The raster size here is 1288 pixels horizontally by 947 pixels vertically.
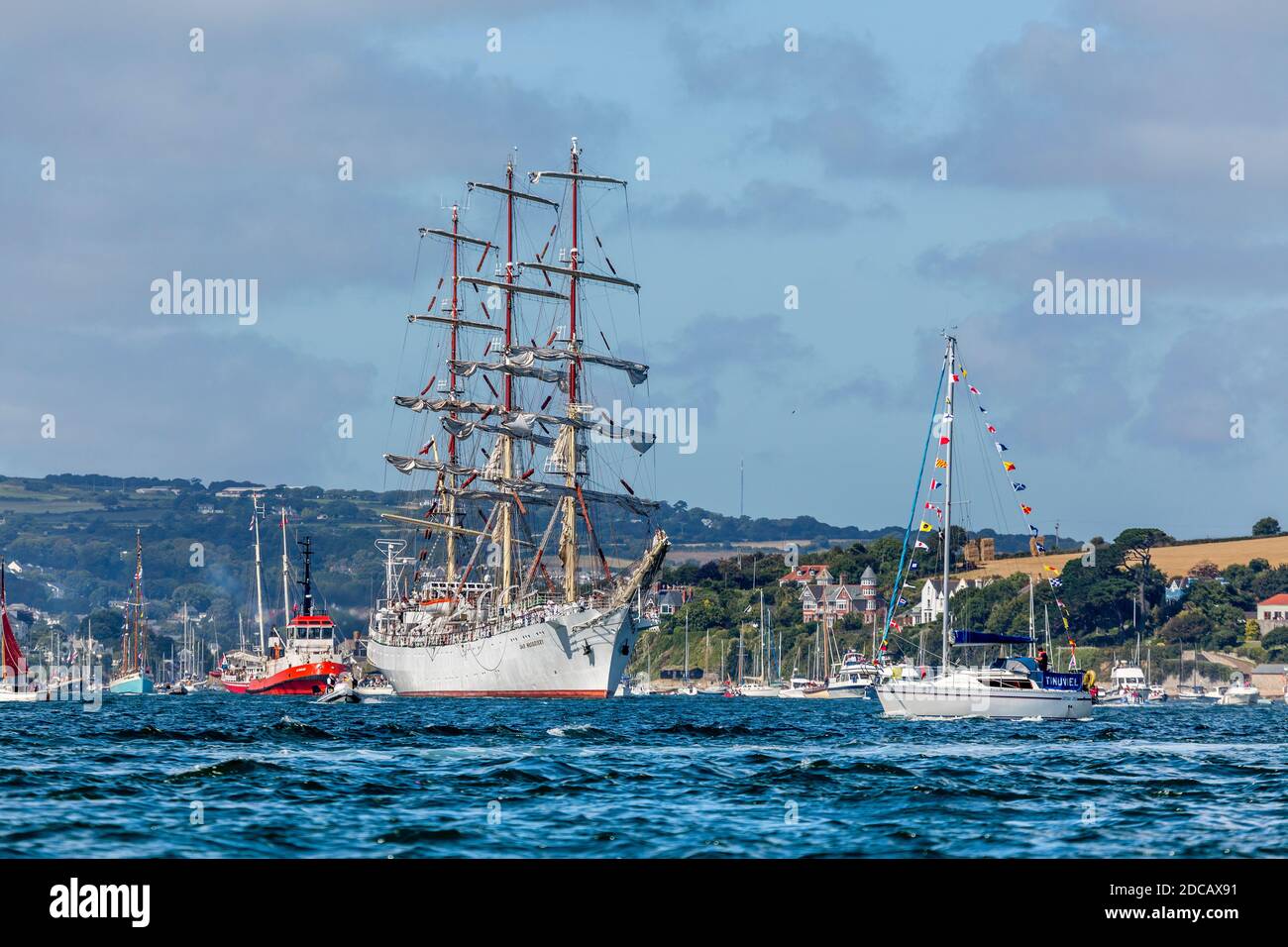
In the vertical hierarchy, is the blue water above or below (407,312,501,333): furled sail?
below

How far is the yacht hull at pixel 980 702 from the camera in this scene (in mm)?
89250

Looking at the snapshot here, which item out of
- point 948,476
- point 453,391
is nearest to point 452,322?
point 453,391

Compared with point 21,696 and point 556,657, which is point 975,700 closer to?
point 556,657

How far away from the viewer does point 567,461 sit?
166250 millimetres

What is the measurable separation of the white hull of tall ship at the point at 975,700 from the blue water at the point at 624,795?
20563 millimetres

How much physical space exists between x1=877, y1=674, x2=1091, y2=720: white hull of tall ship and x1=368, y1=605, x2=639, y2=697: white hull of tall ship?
199 feet

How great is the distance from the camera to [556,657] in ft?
501

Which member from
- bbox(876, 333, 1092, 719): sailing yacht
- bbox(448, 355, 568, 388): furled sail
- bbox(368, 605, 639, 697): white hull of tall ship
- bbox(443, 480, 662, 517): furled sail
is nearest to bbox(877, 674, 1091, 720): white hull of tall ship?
bbox(876, 333, 1092, 719): sailing yacht

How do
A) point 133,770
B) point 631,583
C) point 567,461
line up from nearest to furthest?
point 133,770 → point 631,583 → point 567,461

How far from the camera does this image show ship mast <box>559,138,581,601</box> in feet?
518

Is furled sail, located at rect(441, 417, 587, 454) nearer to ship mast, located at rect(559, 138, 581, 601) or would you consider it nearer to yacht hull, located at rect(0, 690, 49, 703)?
ship mast, located at rect(559, 138, 581, 601)

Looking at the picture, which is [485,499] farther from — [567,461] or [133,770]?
[133,770]
